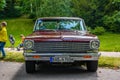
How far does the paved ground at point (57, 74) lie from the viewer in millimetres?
9531

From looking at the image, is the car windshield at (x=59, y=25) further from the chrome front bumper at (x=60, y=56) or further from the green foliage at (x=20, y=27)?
the green foliage at (x=20, y=27)

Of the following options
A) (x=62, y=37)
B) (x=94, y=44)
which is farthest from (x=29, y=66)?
(x=94, y=44)

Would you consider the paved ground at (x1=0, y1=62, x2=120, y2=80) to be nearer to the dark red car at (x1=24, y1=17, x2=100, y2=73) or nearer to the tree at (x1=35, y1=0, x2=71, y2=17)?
the dark red car at (x1=24, y1=17, x2=100, y2=73)

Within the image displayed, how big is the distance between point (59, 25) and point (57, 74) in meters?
2.11

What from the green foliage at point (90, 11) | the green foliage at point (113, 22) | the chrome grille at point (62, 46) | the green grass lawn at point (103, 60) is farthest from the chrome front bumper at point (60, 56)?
the green foliage at point (113, 22)

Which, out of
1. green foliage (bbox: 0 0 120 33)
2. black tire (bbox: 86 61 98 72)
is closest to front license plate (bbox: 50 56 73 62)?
black tire (bbox: 86 61 98 72)

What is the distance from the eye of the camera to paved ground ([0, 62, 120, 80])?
9531 mm

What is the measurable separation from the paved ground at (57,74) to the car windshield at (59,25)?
1318 millimetres

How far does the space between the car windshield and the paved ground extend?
132 centimetres

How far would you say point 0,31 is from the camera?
13.6 metres

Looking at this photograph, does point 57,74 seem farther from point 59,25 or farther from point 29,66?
point 59,25

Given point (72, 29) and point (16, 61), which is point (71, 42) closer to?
point (72, 29)

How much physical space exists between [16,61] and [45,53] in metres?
3.62

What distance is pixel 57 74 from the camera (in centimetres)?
1012
